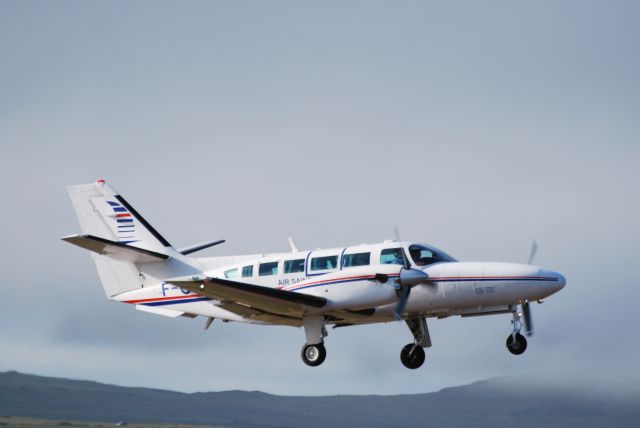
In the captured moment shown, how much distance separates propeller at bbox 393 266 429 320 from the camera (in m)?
26.7

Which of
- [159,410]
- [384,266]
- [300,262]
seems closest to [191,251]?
[300,262]

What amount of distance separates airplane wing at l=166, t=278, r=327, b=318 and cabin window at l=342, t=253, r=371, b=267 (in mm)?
1238

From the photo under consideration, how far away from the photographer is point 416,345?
29328mm

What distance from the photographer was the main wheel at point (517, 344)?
1071 inches

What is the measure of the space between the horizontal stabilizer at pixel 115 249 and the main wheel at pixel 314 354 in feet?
19.7

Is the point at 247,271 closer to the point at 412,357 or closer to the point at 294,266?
the point at 294,266

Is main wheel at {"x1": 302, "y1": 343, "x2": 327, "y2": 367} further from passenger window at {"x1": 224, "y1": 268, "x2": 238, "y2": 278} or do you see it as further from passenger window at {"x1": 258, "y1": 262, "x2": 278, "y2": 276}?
passenger window at {"x1": 224, "y1": 268, "x2": 238, "y2": 278}

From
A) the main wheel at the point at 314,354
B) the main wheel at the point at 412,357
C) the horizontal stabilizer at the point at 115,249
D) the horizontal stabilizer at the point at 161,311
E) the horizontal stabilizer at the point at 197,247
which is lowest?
the main wheel at the point at 314,354

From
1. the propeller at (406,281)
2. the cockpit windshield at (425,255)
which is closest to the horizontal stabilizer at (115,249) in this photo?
the propeller at (406,281)

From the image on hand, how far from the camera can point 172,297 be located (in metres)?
30.6

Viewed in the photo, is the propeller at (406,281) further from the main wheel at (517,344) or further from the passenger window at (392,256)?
the main wheel at (517,344)

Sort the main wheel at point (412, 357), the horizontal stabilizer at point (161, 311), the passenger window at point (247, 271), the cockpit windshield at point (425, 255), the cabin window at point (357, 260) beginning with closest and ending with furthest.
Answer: the cockpit windshield at point (425, 255) < the cabin window at point (357, 260) < the main wheel at point (412, 357) < the passenger window at point (247, 271) < the horizontal stabilizer at point (161, 311)

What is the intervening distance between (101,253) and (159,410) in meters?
172

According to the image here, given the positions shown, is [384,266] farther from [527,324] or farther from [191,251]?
[191,251]
